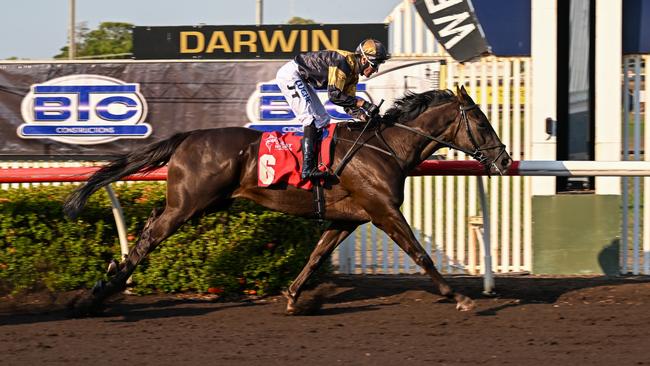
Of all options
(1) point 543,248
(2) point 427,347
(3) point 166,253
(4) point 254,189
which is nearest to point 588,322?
(2) point 427,347

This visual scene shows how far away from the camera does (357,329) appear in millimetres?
6215

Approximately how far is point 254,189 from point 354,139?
0.87 m

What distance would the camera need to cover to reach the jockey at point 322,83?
6621 millimetres

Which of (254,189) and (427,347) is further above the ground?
(254,189)

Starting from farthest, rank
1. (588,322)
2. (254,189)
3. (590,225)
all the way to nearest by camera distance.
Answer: (590,225), (254,189), (588,322)

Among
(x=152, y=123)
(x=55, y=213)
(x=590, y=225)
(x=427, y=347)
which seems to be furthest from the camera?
(x=152, y=123)

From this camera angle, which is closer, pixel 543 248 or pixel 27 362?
pixel 27 362

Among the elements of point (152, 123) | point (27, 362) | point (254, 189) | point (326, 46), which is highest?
point (326, 46)

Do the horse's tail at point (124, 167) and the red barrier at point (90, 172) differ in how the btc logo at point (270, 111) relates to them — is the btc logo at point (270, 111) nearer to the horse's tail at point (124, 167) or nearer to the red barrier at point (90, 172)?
the red barrier at point (90, 172)

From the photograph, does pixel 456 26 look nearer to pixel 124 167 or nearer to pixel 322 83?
pixel 322 83

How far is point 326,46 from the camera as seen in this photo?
362 inches

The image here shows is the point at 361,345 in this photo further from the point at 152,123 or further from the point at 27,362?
the point at 152,123

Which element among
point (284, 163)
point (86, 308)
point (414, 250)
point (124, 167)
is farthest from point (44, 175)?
point (414, 250)

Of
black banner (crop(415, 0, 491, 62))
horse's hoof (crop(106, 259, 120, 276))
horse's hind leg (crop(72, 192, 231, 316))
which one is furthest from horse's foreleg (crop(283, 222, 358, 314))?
black banner (crop(415, 0, 491, 62))
